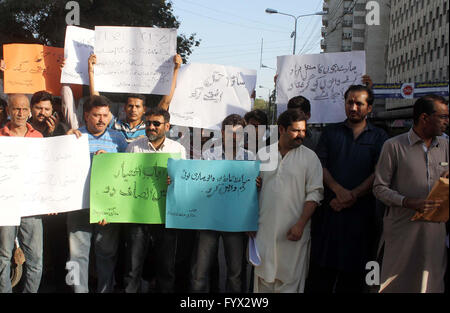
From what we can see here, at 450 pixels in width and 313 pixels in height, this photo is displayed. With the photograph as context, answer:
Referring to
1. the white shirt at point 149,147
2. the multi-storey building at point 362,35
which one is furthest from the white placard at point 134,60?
the multi-storey building at point 362,35

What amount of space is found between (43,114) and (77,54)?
0.95 m

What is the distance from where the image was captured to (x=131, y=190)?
4121mm

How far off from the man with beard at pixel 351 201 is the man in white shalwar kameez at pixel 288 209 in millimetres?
225

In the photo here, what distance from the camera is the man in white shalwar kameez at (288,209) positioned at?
12.7 ft

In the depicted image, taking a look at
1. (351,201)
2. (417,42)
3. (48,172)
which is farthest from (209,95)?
(417,42)

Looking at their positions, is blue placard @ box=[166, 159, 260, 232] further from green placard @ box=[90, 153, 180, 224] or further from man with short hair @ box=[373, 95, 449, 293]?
man with short hair @ box=[373, 95, 449, 293]

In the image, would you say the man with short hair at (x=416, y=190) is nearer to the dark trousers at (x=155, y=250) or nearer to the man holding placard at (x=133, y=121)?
the dark trousers at (x=155, y=250)

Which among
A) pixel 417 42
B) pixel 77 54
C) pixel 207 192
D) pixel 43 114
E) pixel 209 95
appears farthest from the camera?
pixel 417 42

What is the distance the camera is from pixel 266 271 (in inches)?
154

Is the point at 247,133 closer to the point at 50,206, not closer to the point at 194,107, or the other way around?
the point at 194,107

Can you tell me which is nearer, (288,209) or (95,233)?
(288,209)

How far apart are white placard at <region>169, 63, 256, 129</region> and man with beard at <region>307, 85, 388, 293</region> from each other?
1526 mm

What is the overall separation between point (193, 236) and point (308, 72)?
2.13 meters

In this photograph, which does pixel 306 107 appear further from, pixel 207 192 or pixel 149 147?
pixel 149 147
